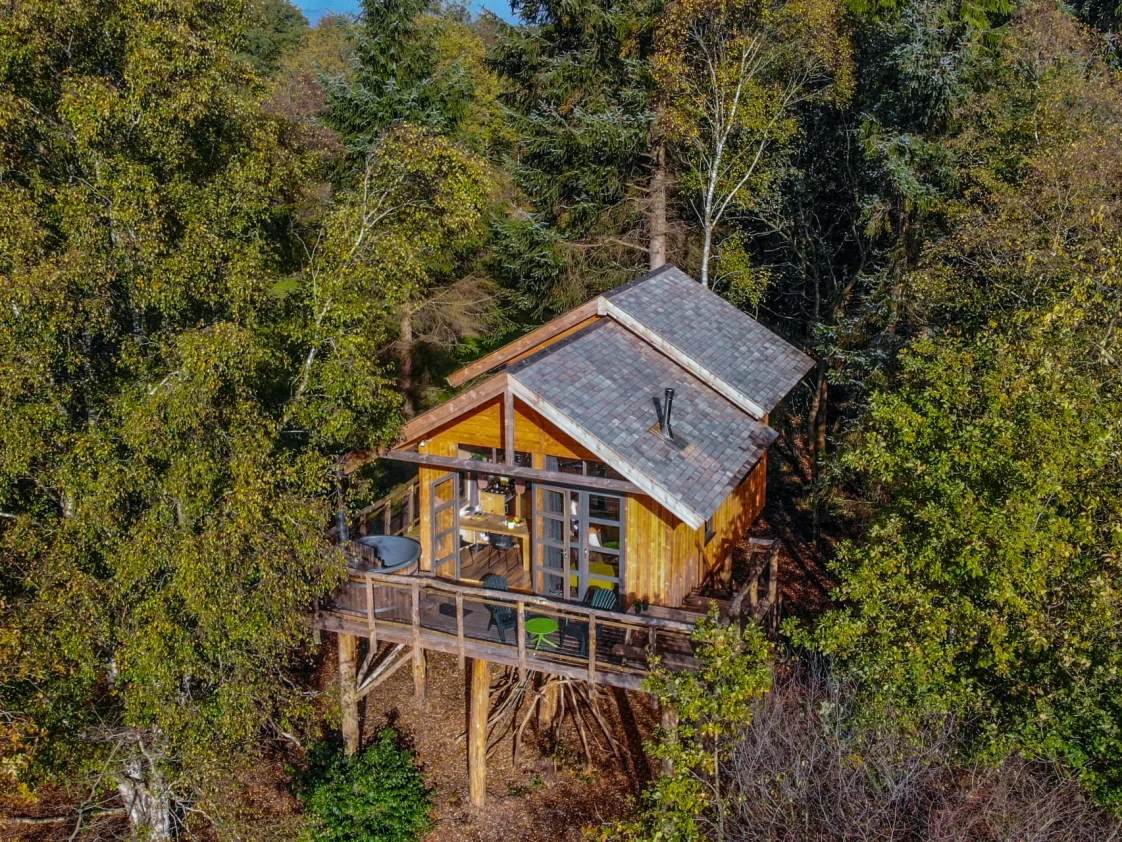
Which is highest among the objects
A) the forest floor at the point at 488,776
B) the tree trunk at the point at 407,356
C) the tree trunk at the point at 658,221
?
the tree trunk at the point at 658,221

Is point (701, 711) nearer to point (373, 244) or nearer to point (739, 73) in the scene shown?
point (373, 244)

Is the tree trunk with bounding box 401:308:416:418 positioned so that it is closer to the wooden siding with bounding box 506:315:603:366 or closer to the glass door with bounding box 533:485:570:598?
the wooden siding with bounding box 506:315:603:366

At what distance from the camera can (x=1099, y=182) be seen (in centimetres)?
1465

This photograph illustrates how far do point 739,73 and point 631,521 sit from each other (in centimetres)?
1459

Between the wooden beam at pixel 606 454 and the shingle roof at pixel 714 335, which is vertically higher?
the shingle roof at pixel 714 335

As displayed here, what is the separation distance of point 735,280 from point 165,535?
59.1 feet

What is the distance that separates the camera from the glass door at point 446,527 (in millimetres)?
14750

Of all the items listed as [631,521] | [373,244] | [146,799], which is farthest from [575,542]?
[146,799]

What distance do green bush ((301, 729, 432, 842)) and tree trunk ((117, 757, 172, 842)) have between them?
229cm

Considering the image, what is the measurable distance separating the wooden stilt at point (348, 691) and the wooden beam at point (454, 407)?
3.95m

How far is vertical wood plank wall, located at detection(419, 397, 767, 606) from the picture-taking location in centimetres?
1318

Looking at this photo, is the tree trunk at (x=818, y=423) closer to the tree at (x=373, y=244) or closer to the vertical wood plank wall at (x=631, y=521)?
the vertical wood plank wall at (x=631, y=521)

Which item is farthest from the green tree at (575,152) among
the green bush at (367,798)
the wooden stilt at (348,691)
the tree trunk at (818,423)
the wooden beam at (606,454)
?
the green bush at (367,798)

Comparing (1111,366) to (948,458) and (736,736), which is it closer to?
(948,458)
